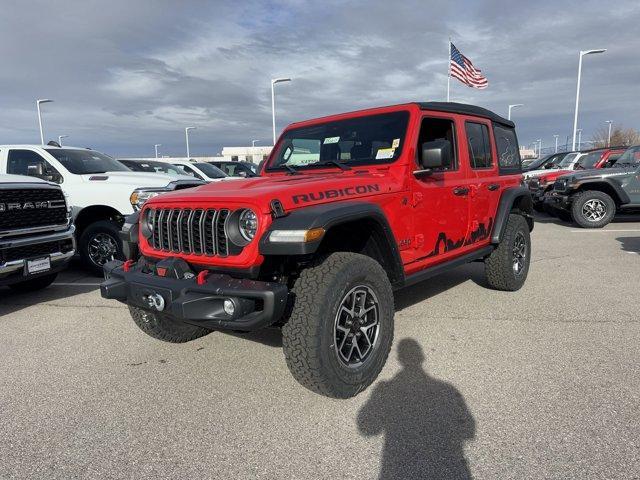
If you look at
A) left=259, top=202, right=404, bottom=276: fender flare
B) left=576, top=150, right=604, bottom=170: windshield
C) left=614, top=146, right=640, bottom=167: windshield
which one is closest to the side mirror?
left=259, top=202, right=404, bottom=276: fender flare

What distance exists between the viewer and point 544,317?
4.21 meters

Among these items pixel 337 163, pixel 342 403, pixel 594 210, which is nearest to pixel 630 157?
pixel 594 210

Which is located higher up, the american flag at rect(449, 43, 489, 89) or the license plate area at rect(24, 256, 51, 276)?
the american flag at rect(449, 43, 489, 89)

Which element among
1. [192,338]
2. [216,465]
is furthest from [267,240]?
[192,338]

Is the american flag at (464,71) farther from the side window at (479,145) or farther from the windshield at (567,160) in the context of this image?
the side window at (479,145)

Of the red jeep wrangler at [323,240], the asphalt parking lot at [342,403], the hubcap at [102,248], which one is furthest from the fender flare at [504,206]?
the hubcap at [102,248]

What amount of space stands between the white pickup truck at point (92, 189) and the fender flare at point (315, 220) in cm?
411

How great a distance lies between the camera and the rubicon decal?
9.21 feet

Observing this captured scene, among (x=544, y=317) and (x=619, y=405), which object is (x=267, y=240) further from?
(x=544, y=317)

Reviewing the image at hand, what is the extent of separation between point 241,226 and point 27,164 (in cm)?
567

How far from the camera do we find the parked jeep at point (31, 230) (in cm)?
465

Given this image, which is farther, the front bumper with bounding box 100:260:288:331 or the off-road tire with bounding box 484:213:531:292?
the off-road tire with bounding box 484:213:531:292

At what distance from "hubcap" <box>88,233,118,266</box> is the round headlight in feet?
14.4

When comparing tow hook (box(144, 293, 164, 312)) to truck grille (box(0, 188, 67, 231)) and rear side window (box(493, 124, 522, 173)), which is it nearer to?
truck grille (box(0, 188, 67, 231))
